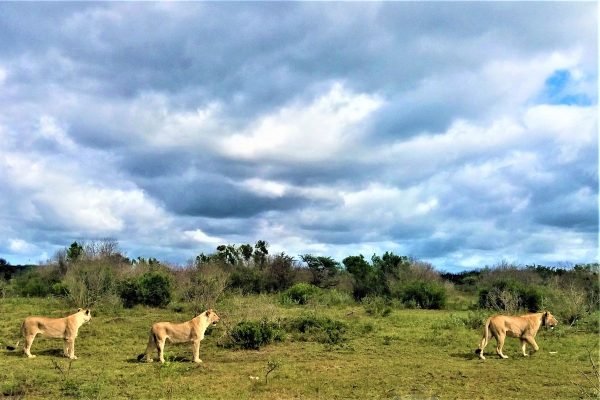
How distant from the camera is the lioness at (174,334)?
13.7 meters

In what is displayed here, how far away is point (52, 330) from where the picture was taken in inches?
569

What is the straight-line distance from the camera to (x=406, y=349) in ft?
52.7

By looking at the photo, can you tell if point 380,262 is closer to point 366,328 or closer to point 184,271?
point 184,271

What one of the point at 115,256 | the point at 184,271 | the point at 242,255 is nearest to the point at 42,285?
the point at 115,256

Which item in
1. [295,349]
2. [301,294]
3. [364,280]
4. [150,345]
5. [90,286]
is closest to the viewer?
[150,345]

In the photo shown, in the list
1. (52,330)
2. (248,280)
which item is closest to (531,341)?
(52,330)

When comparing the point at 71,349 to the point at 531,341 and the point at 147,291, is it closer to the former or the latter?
the point at 147,291

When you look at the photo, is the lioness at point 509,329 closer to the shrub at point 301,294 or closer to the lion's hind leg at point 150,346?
the lion's hind leg at point 150,346

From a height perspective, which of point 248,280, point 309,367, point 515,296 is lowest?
point 309,367

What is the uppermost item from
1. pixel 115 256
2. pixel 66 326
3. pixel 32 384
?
pixel 115 256

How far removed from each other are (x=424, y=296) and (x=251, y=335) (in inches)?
683

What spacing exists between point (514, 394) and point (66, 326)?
10.9 metres

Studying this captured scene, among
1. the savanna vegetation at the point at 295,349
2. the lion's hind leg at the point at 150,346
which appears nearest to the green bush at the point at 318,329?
the savanna vegetation at the point at 295,349

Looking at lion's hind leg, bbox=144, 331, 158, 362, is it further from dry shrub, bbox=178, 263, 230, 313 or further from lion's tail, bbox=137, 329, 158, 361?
dry shrub, bbox=178, 263, 230, 313
